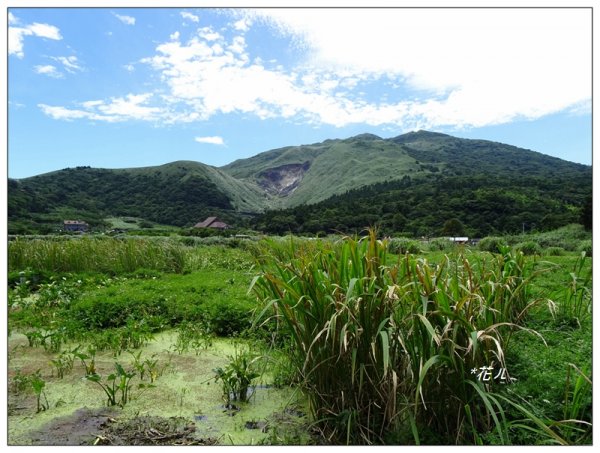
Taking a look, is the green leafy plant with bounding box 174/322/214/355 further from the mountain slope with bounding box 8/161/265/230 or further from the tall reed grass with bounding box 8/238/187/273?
the mountain slope with bounding box 8/161/265/230

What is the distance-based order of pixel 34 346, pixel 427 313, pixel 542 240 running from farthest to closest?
pixel 542 240 < pixel 34 346 < pixel 427 313

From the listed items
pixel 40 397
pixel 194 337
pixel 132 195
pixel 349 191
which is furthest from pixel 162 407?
pixel 132 195

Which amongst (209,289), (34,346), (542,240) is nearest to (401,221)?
(542,240)

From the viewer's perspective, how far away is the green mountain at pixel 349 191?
3809 cm

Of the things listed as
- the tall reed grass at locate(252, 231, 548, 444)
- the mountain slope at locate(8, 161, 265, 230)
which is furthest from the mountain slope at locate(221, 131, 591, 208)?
the tall reed grass at locate(252, 231, 548, 444)

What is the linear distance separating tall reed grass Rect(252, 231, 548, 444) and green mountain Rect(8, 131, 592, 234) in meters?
1.15

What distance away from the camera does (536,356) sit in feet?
9.25

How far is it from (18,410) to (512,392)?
9.84ft

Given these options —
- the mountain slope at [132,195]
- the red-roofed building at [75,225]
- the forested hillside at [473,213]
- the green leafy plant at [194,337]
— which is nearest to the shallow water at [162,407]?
the green leafy plant at [194,337]

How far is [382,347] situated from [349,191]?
9243 cm

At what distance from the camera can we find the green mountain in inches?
1500

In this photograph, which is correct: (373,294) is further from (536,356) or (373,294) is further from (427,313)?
(536,356)

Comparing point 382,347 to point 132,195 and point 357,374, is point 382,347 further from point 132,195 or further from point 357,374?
point 132,195

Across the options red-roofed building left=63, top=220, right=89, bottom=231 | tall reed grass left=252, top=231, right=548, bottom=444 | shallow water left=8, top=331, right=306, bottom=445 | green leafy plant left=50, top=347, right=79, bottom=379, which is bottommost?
shallow water left=8, top=331, right=306, bottom=445
